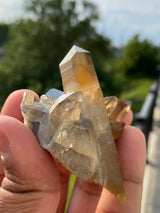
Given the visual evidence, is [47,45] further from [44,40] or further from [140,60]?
[140,60]

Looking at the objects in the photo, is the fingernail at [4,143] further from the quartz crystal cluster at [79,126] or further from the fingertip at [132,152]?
the fingertip at [132,152]

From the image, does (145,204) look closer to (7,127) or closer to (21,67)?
(7,127)

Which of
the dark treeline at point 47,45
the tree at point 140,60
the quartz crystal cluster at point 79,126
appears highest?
the quartz crystal cluster at point 79,126

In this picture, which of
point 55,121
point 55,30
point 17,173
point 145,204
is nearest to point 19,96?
point 55,121

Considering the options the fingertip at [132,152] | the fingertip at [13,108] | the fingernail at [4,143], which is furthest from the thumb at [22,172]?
the fingertip at [132,152]

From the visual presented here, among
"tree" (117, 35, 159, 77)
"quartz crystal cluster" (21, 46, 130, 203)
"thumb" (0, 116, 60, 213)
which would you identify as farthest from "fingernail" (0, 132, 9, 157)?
"tree" (117, 35, 159, 77)

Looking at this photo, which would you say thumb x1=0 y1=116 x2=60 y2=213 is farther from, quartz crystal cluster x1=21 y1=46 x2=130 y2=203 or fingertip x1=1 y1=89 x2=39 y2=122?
fingertip x1=1 y1=89 x2=39 y2=122
